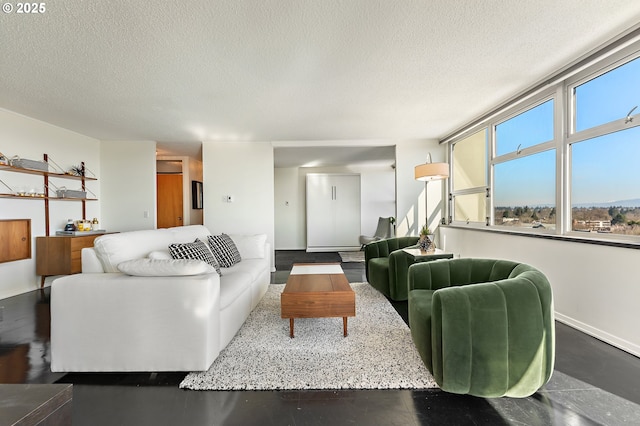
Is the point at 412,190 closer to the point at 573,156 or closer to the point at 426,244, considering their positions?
the point at 426,244

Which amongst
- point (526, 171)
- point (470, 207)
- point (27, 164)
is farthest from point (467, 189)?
point (27, 164)

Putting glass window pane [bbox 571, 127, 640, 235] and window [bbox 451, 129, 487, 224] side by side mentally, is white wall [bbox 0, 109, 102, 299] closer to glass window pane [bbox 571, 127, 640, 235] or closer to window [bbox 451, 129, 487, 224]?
window [bbox 451, 129, 487, 224]

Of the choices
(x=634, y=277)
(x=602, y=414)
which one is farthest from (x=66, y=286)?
(x=634, y=277)

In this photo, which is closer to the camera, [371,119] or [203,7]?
[203,7]

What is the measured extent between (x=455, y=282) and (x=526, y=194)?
1.88 metres

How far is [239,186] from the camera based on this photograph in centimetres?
503

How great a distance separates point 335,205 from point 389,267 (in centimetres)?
423

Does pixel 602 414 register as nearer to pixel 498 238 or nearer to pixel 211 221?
pixel 498 238

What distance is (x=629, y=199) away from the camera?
2217mm

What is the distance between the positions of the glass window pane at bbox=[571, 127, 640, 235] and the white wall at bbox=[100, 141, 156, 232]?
19.4ft

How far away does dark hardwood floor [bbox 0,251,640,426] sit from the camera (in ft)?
4.73

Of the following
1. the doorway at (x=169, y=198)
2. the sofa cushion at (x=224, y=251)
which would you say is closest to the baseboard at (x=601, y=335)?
the sofa cushion at (x=224, y=251)

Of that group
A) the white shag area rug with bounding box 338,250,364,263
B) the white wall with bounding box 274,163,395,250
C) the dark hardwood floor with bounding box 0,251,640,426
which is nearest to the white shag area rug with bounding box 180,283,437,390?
the dark hardwood floor with bounding box 0,251,640,426

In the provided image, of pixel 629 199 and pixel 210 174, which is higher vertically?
pixel 210 174
